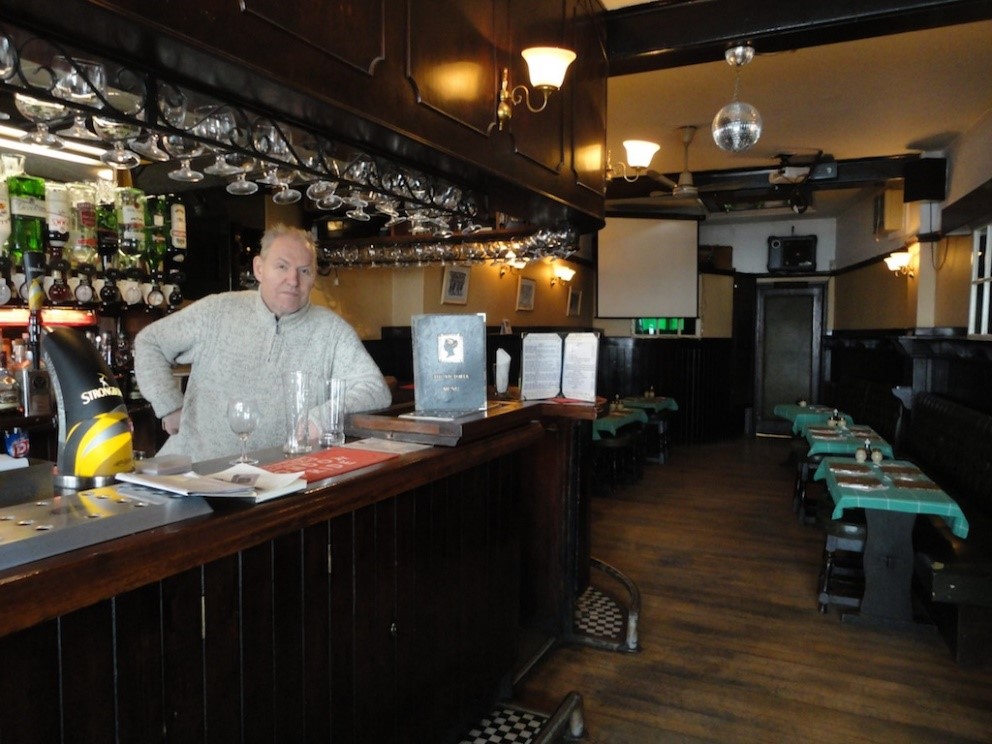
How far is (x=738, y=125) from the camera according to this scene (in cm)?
375

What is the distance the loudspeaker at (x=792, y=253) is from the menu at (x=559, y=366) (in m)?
8.89

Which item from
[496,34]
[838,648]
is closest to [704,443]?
[838,648]

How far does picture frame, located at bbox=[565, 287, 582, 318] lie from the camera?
11.1 metres

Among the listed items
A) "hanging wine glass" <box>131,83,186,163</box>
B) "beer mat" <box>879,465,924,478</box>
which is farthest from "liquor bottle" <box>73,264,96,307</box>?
"beer mat" <box>879,465,924,478</box>

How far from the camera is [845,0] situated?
347 cm

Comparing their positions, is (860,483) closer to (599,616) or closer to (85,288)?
(599,616)

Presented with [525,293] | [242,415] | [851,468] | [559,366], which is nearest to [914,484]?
[851,468]

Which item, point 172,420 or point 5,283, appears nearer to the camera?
point 172,420

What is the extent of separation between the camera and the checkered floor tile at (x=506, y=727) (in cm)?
274

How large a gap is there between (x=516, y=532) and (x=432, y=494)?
75 cm

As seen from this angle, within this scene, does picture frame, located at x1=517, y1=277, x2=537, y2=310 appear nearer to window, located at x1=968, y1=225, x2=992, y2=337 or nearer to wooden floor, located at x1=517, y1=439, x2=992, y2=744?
wooden floor, located at x1=517, y1=439, x2=992, y2=744

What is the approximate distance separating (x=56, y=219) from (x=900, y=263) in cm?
810

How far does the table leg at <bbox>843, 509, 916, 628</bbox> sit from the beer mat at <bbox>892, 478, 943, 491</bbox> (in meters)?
0.16

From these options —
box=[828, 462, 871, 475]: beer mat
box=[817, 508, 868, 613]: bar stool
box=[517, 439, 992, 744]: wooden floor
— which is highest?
box=[828, 462, 871, 475]: beer mat
